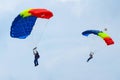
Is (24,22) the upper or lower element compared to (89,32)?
lower

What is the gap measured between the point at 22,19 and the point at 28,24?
102 centimetres

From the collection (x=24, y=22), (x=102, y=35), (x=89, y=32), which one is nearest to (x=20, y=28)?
(x=24, y=22)

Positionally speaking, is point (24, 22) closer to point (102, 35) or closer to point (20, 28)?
point (20, 28)

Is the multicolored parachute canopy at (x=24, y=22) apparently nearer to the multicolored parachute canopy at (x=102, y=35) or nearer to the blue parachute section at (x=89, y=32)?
the blue parachute section at (x=89, y=32)

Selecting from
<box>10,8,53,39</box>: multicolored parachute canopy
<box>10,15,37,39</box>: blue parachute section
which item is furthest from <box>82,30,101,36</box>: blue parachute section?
<box>10,15,37,39</box>: blue parachute section

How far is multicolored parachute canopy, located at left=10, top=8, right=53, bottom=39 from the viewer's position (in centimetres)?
7131

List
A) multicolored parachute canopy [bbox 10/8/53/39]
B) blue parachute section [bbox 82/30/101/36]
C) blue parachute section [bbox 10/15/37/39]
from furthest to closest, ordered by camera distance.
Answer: blue parachute section [bbox 82/30/101/36], blue parachute section [bbox 10/15/37/39], multicolored parachute canopy [bbox 10/8/53/39]

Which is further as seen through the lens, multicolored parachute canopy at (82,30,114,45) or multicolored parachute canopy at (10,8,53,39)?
multicolored parachute canopy at (82,30,114,45)

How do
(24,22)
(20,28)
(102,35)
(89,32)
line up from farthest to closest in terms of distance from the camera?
(89,32) → (102,35) → (24,22) → (20,28)

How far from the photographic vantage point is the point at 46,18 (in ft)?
233

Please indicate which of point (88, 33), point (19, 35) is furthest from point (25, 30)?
point (88, 33)

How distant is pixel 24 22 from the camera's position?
242 feet

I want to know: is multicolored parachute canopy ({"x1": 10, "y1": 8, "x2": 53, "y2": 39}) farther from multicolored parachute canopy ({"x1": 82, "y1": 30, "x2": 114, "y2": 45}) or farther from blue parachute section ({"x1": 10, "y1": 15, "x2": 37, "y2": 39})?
multicolored parachute canopy ({"x1": 82, "y1": 30, "x2": 114, "y2": 45})

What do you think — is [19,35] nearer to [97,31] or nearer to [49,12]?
[49,12]
